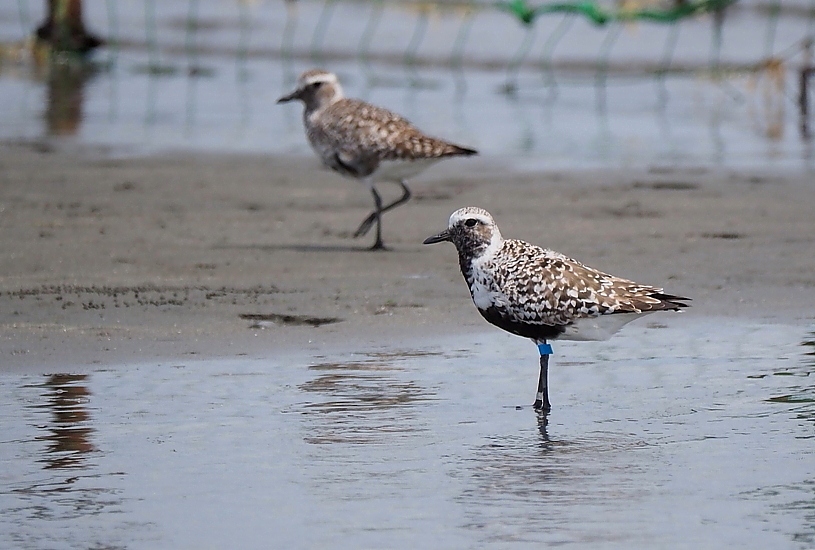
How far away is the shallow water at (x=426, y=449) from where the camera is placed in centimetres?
573

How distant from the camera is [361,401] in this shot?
7570mm

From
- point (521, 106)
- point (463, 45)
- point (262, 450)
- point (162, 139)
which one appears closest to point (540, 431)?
point (262, 450)

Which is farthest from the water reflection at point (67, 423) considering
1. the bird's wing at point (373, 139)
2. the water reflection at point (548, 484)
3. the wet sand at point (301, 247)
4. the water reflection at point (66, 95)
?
the water reflection at point (66, 95)

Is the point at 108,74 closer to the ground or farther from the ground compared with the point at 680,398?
farther from the ground

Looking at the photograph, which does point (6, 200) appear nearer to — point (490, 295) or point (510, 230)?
point (510, 230)

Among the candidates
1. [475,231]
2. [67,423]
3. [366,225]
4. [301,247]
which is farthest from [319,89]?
[67,423]

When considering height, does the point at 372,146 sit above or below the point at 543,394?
above

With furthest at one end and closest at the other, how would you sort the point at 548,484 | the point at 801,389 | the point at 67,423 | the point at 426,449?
the point at 801,389
the point at 67,423
the point at 426,449
the point at 548,484

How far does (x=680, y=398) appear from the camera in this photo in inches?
301

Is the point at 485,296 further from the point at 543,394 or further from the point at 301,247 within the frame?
the point at 301,247

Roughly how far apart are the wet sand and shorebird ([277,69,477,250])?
49 centimetres

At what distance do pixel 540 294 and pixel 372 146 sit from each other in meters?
4.33

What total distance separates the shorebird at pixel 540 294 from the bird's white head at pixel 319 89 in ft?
16.0

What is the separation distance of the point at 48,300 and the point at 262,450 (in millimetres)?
3187
